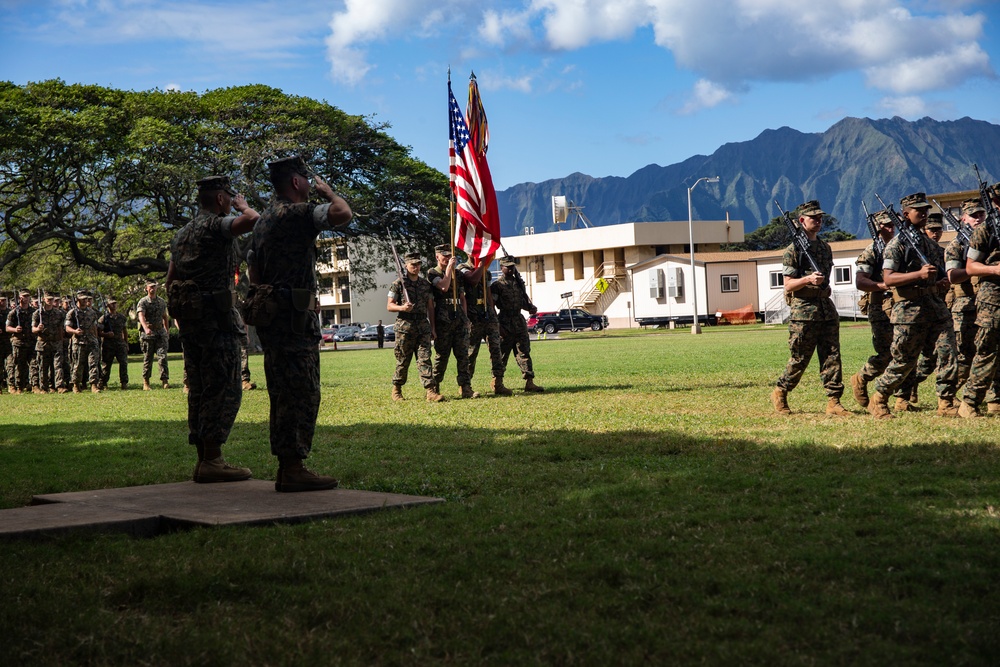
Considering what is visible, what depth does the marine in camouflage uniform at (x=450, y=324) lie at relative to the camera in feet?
52.1

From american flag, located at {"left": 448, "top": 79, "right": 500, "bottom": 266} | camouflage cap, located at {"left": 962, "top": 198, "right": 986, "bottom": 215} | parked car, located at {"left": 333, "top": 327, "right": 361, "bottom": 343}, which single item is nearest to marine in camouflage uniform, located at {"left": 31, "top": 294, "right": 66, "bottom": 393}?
american flag, located at {"left": 448, "top": 79, "right": 500, "bottom": 266}

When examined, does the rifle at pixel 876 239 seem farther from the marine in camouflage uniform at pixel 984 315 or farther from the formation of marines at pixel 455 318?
the formation of marines at pixel 455 318

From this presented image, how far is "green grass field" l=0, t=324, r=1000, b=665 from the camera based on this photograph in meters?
3.80

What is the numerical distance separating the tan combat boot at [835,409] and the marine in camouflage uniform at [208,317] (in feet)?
19.5

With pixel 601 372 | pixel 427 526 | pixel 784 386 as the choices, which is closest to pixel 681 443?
pixel 784 386

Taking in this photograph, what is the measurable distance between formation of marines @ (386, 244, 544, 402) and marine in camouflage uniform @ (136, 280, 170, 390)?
7.81 m

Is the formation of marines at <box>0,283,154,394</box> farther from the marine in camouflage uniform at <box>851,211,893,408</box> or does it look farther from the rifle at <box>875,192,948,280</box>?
the rifle at <box>875,192,948,280</box>

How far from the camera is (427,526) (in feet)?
19.2

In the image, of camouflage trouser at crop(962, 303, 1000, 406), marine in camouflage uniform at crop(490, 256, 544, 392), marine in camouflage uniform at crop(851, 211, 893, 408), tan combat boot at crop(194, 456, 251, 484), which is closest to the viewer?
tan combat boot at crop(194, 456, 251, 484)

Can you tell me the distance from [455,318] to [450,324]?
0.13 m

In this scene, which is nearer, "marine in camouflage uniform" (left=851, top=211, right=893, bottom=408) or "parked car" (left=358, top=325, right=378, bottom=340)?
"marine in camouflage uniform" (left=851, top=211, right=893, bottom=408)

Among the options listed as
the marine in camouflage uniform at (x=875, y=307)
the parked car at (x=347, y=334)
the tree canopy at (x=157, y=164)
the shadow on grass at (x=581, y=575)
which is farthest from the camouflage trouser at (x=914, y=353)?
the parked car at (x=347, y=334)

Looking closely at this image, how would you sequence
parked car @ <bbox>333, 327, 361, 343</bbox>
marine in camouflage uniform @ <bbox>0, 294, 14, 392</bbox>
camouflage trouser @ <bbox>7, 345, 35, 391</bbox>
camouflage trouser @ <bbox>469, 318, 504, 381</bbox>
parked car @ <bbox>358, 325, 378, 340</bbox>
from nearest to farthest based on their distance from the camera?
camouflage trouser @ <bbox>469, 318, 504, 381</bbox> → camouflage trouser @ <bbox>7, 345, 35, 391</bbox> → marine in camouflage uniform @ <bbox>0, 294, 14, 392</bbox> → parked car @ <bbox>358, 325, 378, 340</bbox> → parked car @ <bbox>333, 327, 361, 343</bbox>

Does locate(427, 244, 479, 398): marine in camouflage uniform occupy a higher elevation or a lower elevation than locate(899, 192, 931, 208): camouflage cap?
lower
